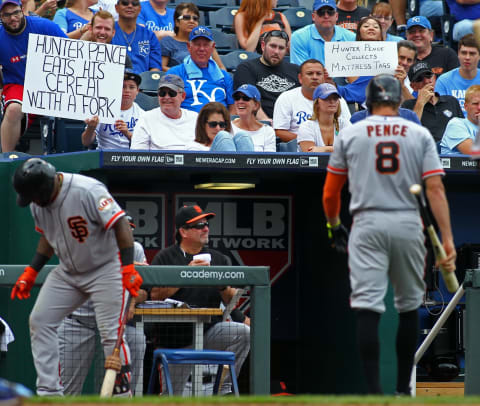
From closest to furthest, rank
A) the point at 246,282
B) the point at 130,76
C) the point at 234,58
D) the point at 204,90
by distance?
the point at 246,282 < the point at 130,76 < the point at 204,90 < the point at 234,58

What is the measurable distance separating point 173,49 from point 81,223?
5.64m

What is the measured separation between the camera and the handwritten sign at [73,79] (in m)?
8.84

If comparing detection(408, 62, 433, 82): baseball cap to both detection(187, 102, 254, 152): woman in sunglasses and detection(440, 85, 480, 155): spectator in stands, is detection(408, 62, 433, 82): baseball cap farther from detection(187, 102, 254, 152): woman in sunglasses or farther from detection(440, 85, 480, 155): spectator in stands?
detection(187, 102, 254, 152): woman in sunglasses

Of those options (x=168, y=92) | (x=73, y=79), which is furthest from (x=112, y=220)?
(x=73, y=79)

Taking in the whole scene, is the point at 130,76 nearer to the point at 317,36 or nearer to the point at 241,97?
the point at 241,97

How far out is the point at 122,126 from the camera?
9094mm

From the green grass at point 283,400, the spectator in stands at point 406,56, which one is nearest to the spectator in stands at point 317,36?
the spectator in stands at point 406,56

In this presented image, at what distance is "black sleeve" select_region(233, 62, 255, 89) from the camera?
1042cm

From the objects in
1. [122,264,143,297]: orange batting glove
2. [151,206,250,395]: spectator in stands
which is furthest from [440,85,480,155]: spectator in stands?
[122,264,143,297]: orange batting glove

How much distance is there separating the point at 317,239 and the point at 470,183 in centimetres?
144

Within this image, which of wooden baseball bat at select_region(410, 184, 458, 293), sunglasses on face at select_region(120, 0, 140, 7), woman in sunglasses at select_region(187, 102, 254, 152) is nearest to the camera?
wooden baseball bat at select_region(410, 184, 458, 293)

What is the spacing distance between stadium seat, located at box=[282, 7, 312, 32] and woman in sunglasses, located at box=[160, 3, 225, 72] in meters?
2.31

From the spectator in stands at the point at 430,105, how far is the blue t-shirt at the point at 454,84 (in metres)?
0.86

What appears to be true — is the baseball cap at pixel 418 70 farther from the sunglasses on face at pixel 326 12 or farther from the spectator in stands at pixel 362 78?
the sunglasses on face at pixel 326 12
